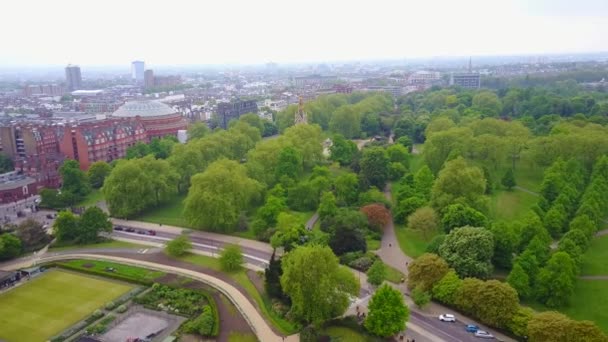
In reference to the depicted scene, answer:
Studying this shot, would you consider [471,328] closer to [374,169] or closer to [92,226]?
[374,169]

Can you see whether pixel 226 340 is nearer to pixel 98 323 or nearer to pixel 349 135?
pixel 98 323

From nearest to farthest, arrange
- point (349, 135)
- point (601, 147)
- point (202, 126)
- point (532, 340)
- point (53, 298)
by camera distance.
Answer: point (532, 340) → point (53, 298) → point (601, 147) → point (202, 126) → point (349, 135)

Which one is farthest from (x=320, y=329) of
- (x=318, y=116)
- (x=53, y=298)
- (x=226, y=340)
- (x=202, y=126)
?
(x=318, y=116)

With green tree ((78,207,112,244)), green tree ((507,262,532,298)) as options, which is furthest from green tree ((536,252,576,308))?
green tree ((78,207,112,244))

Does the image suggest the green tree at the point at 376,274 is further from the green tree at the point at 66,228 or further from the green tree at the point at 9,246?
the green tree at the point at 9,246

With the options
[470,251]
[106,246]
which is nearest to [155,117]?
[106,246]

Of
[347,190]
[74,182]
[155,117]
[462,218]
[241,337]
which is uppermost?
[155,117]

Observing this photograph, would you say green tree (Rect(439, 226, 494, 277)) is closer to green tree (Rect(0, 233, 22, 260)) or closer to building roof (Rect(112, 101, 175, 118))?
A: green tree (Rect(0, 233, 22, 260))
